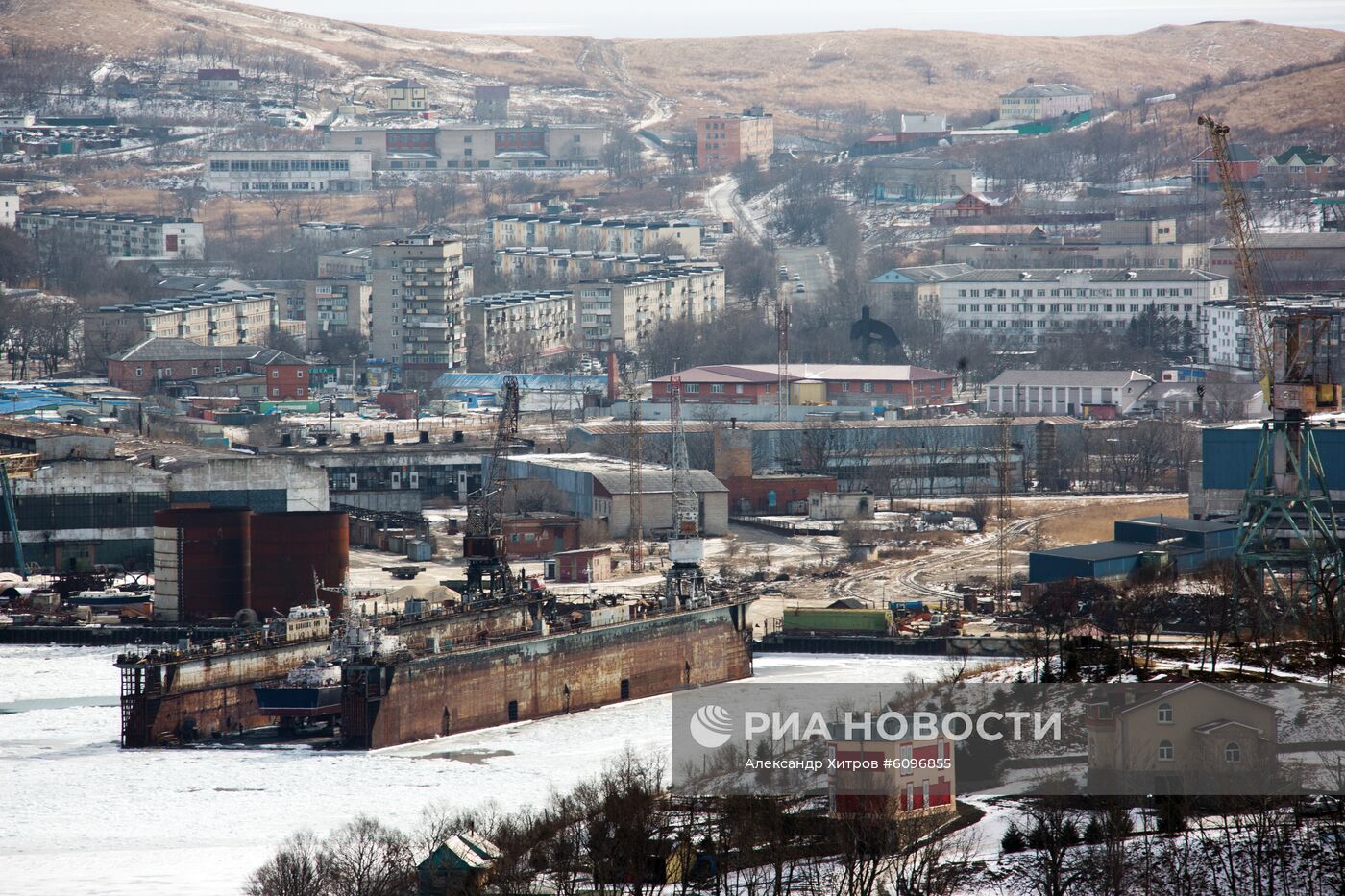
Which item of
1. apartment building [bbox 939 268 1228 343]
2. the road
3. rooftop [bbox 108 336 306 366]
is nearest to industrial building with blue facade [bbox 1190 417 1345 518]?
apartment building [bbox 939 268 1228 343]

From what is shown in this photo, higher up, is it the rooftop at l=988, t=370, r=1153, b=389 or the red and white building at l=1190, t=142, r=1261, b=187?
the red and white building at l=1190, t=142, r=1261, b=187

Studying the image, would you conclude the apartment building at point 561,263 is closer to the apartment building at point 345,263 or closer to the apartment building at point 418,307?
the apartment building at point 345,263

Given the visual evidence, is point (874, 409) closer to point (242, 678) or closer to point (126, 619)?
point (126, 619)

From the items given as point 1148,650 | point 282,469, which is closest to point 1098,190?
point 282,469

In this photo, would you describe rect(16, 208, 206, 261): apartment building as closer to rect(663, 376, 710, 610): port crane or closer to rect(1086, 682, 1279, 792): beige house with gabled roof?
rect(663, 376, 710, 610): port crane

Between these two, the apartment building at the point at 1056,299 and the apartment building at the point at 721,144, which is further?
the apartment building at the point at 721,144

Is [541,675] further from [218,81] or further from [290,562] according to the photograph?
[218,81]

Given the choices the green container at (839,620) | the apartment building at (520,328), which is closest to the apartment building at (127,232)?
the apartment building at (520,328)
